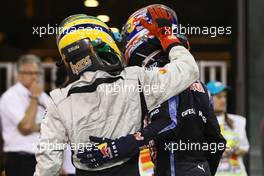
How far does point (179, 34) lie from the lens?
330 cm

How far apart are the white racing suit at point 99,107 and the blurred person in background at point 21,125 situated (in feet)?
9.12

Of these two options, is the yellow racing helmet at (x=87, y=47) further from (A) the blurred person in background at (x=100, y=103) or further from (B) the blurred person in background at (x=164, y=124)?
(B) the blurred person in background at (x=164, y=124)

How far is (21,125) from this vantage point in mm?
5867

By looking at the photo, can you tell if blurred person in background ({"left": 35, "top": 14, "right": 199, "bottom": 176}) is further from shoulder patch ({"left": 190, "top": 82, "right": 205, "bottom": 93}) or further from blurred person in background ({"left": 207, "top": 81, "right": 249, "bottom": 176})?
blurred person in background ({"left": 207, "top": 81, "right": 249, "bottom": 176})

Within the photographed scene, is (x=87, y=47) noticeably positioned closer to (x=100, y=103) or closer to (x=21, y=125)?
(x=100, y=103)

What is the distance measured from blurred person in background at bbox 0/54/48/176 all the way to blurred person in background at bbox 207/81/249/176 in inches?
61.5

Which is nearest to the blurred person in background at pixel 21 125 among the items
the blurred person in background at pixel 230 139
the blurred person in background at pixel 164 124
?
the blurred person in background at pixel 230 139

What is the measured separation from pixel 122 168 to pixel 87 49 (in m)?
0.54

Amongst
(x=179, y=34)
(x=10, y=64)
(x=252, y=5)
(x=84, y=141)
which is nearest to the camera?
(x=84, y=141)

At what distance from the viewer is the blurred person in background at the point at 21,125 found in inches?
230

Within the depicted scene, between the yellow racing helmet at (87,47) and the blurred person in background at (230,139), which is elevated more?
the yellow racing helmet at (87,47)

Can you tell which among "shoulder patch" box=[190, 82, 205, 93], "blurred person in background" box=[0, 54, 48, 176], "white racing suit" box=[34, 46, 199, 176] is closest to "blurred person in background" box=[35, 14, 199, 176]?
"white racing suit" box=[34, 46, 199, 176]

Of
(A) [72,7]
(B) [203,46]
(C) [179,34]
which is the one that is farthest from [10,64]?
(C) [179,34]

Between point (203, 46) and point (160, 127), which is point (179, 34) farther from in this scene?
point (203, 46)
